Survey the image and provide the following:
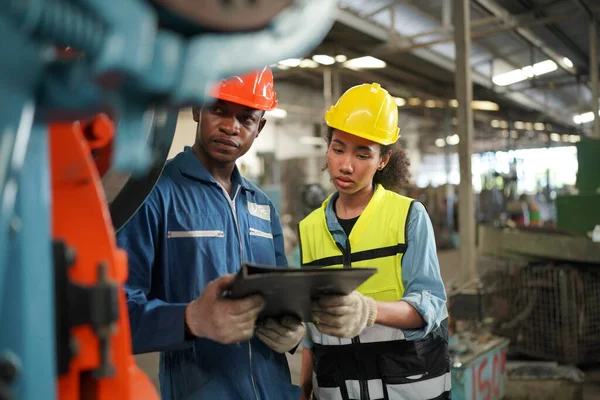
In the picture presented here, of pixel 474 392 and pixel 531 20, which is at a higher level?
pixel 531 20

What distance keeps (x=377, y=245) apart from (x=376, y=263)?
0.06 meters

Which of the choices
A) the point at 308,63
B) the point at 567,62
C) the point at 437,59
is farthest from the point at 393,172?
the point at 567,62

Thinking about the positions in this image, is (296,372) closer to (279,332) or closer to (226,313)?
(279,332)

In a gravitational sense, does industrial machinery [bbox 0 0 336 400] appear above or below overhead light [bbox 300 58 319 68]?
below

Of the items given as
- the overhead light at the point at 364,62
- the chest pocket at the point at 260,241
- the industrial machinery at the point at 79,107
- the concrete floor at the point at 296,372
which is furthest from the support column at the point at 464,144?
the industrial machinery at the point at 79,107

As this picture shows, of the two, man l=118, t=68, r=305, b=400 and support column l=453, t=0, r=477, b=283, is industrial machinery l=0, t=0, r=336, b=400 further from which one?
support column l=453, t=0, r=477, b=283

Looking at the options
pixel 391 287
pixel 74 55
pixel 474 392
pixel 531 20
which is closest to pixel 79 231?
pixel 74 55

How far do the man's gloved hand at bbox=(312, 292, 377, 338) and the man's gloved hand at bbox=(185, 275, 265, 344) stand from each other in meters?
0.20

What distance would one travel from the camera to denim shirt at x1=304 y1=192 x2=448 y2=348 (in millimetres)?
1575

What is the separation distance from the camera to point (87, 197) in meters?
0.62

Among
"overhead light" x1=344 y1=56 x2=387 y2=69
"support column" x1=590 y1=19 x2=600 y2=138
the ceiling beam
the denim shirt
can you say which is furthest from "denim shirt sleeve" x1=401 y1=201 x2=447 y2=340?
"overhead light" x1=344 y1=56 x2=387 y2=69

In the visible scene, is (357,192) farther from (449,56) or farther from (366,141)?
(449,56)

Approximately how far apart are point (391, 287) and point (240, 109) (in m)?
0.75

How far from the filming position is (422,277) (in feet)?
5.35
